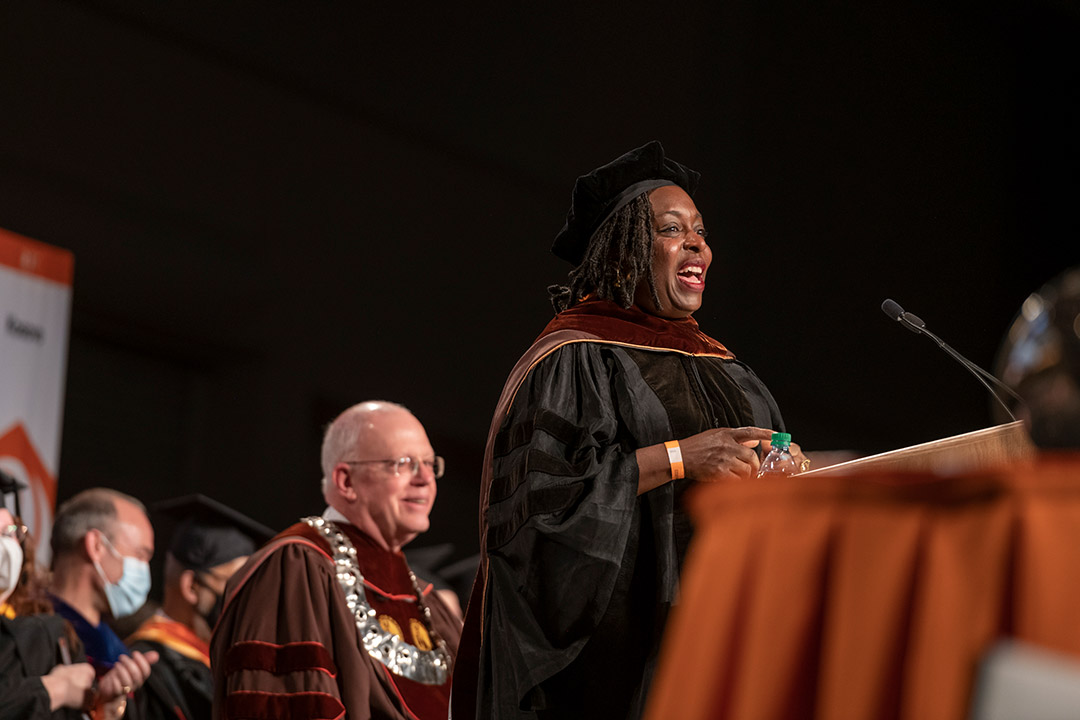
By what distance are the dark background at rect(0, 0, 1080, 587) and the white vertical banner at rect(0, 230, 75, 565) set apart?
0.79 m

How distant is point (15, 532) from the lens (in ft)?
15.0

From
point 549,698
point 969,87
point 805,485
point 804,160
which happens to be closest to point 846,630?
point 805,485

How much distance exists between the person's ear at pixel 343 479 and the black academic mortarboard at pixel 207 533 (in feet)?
4.08

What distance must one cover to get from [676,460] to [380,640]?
1.98 metres

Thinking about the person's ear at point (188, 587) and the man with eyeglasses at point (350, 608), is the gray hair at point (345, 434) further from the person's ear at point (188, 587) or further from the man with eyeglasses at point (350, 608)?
the person's ear at point (188, 587)

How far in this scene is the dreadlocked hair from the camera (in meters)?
3.23

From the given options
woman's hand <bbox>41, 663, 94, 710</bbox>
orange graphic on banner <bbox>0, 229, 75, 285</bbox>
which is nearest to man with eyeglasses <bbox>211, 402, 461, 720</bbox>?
woman's hand <bbox>41, 663, 94, 710</bbox>

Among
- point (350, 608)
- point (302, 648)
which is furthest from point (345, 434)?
point (302, 648)

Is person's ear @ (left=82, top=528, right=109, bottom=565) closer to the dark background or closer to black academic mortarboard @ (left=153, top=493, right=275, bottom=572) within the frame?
black academic mortarboard @ (left=153, top=493, right=275, bottom=572)

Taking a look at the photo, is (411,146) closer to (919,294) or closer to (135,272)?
(135,272)

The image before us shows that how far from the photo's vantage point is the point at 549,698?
8.96ft

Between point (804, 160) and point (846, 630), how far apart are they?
267 inches

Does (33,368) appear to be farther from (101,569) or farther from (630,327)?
(630,327)

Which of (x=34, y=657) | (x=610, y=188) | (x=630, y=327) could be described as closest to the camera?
(x=630, y=327)
